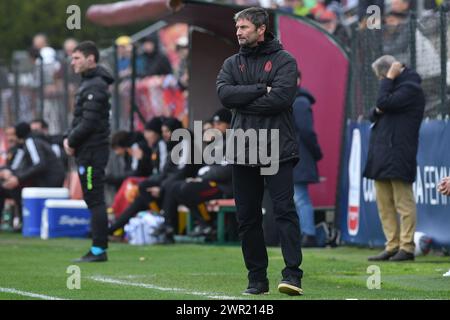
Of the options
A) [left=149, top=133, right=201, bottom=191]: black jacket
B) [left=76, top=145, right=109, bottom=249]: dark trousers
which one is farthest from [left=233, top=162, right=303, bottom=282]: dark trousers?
[left=149, top=133, right=201, bottom=191]: black jacket

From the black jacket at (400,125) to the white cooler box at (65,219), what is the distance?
6426 millimetres

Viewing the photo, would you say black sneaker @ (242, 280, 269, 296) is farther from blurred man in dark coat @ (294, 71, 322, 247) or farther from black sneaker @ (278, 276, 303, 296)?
blurred man in dark coat @ (294, 71, 322, 247)

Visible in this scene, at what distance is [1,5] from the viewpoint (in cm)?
3284

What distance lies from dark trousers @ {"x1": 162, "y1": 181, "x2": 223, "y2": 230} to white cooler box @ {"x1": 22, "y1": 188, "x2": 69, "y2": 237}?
2.99m

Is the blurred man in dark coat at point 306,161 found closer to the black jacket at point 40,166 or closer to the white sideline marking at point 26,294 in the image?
the black jacket at point 40,166

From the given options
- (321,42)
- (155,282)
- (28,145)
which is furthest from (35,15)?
(155,282)

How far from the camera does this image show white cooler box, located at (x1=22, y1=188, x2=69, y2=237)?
19.1m

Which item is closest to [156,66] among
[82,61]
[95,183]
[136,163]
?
[136,163]

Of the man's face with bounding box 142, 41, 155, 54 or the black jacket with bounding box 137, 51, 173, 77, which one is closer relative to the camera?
the black jacket with bounding box 137, 51, 173, 77

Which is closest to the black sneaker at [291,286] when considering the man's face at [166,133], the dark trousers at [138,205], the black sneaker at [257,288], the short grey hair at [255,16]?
the black sneaker at [257,288]

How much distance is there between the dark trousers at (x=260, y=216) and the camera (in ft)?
30.3

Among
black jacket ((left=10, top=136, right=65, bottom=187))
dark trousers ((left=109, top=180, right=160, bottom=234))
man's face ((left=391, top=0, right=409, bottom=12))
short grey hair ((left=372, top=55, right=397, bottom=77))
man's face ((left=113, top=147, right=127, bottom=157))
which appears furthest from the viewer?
black jacket ((left=10, top=136, right=65, bottom=187))

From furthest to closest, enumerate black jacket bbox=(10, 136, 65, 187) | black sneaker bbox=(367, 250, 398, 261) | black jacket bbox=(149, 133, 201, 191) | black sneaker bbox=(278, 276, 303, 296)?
1. black jacket bbox=(10, 136, 65, 187)
2. black jacket bbox=(149, 133, 201, 191)
3. black sneaker bbox=(367, 250, 398, 261)
4. black sneaker bbox=(278, 276, 303, 296)
